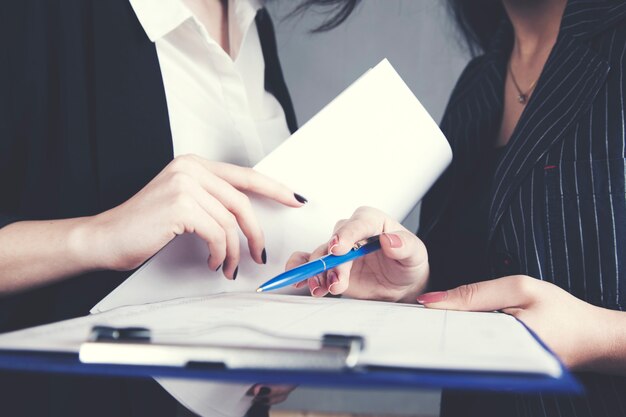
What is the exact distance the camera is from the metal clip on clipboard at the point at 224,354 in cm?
30

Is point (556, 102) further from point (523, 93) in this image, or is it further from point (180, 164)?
point (180, 164)

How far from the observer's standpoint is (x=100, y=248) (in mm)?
584


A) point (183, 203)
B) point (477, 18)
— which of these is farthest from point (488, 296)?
point (477, 18)

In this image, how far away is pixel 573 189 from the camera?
704 millimetres

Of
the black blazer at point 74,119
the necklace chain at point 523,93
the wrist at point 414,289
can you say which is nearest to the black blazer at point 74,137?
the black blazer at point 74,119

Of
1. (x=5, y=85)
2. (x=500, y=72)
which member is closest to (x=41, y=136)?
(x=5, y=85)

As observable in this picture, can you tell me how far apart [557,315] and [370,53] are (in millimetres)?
1505

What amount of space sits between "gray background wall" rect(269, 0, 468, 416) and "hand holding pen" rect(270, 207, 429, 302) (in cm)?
119

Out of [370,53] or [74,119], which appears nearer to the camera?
[74,119]

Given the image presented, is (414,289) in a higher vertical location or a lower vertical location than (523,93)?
lower

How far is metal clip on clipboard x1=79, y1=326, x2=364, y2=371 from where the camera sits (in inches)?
11.9

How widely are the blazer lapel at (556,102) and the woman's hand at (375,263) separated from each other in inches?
6.1

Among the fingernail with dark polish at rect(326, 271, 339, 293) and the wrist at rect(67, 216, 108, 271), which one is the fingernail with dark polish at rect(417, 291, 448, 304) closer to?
Answer: the fingernail with dark polish at rect(326, 271, 339, 293)

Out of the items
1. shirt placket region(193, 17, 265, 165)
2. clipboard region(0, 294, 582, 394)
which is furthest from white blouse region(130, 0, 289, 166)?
clipboard region(0, 294, 582, 394)
